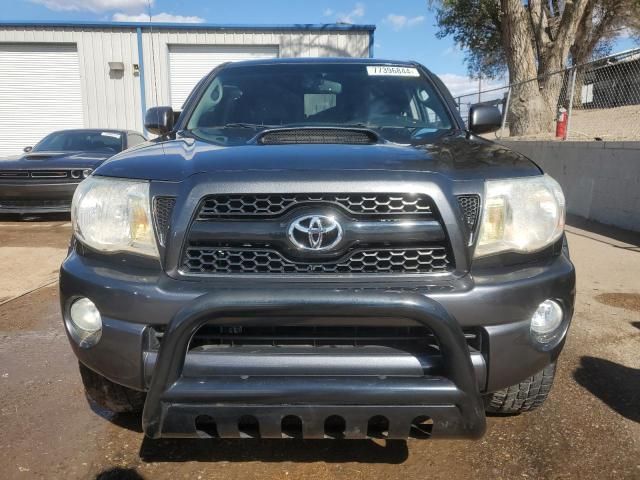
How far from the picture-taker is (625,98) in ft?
27.1

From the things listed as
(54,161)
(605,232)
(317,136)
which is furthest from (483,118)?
(54,161)

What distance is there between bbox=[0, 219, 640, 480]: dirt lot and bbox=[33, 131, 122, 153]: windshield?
6.21m

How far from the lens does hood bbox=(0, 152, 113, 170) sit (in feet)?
25.8

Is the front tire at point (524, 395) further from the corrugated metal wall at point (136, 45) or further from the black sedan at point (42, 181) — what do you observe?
the corrugated metal wall at point (136, 45)

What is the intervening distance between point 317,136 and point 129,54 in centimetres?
1640

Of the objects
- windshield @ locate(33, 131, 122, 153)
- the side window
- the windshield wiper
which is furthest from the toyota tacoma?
the side window

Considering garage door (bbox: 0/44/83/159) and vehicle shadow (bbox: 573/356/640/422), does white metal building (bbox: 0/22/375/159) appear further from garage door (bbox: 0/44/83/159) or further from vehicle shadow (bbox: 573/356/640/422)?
vehicle shadow (bbox: 573/356/640/422)

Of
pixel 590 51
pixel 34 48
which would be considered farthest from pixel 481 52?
pixel 34 48

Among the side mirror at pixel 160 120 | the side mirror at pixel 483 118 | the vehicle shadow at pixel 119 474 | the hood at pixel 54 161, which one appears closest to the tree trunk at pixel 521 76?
the hood at pixel 54 161

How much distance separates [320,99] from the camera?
10.7 feet

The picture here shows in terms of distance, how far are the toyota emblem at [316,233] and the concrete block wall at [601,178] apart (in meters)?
6.49

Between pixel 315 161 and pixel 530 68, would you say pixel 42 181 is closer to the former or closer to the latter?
pixel 315 161

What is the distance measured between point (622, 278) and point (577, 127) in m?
5.53

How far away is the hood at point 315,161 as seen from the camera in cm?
192
